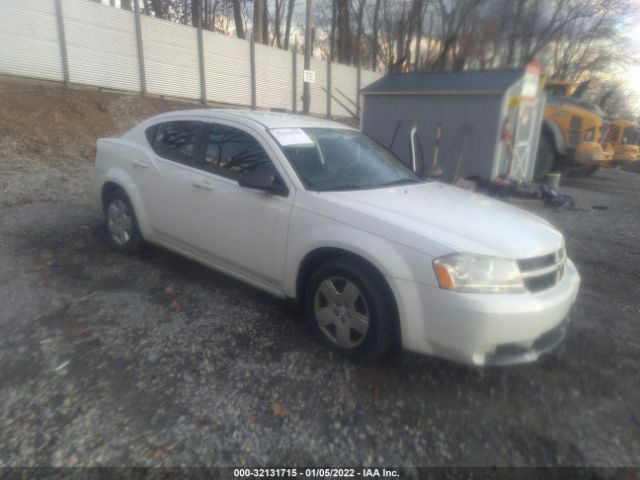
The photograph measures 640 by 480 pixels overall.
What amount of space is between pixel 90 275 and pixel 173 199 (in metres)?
1.14

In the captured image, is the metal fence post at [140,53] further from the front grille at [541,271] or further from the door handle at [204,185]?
the front grille at [541,271]

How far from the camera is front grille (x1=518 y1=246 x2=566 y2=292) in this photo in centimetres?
272

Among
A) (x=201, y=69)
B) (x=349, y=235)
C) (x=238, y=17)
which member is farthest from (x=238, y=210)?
(x=238, y=17)

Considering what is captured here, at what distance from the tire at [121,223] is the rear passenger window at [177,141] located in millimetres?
677

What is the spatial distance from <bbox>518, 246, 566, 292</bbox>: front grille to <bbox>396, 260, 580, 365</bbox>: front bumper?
7cm

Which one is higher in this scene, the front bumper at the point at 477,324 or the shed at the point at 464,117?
the shed at the point at 464,117

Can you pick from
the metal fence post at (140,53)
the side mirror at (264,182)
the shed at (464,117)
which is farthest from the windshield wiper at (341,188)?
the metal fence post at (140,53)

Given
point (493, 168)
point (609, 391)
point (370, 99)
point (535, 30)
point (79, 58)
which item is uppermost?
point (535, 30)

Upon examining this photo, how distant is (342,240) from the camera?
2916mm

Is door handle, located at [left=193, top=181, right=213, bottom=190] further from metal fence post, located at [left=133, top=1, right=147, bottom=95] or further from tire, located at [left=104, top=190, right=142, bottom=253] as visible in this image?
metal fence post, located at [left=133, top=1, right=147, bottom=95]

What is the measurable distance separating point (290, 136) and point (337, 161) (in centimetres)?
43

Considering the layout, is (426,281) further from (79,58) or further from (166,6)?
(166,6)

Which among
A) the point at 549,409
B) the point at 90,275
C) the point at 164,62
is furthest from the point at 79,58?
the point at 549,409

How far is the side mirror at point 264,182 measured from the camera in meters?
3.25
